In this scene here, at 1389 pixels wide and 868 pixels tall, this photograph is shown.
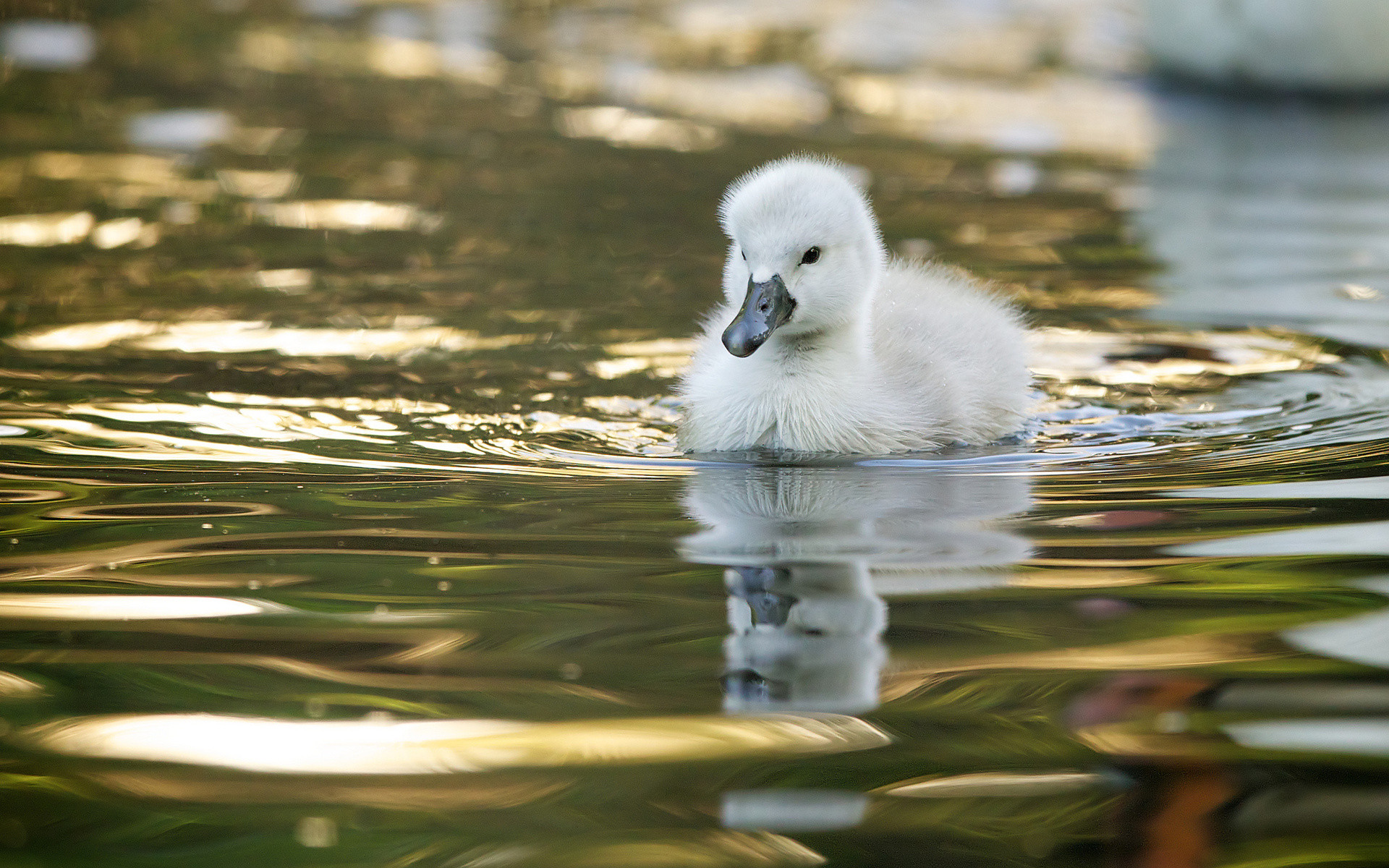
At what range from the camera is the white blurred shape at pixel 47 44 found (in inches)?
400

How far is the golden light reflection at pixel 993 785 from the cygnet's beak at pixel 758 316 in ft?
6.11

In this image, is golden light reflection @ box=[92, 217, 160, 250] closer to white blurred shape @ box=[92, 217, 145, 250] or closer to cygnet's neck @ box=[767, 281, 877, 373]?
white blurred shape @ box=[92, 217, 145, 250]

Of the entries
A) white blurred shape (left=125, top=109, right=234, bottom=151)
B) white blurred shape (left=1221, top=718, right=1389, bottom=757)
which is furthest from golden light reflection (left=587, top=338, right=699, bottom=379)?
white blurred shape (left=125, top=109, right=234, bottom=151)

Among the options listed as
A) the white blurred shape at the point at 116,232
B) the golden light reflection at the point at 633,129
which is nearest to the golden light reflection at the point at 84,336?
the white blurred shape at the point at 116,232

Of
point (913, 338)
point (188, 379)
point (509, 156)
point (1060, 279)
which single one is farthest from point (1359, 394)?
point (509, 156)

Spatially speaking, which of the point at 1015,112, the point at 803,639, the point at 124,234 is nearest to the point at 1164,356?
the point at 803,639

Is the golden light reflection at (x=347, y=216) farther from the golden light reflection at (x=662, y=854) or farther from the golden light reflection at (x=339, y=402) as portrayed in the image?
the golden light reflection at (x=662, y=854)

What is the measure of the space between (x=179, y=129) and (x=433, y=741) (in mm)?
6964

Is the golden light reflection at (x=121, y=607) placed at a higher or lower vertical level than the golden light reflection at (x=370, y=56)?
lower

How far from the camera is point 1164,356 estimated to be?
211 inches

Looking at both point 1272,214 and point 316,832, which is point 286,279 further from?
point 316,832

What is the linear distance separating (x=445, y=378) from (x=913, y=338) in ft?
4.39

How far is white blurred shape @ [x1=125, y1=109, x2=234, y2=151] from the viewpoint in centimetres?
848

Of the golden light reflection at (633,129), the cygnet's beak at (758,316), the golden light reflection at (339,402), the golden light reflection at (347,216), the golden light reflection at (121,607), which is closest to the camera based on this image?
the golden light reflection at (121,607)
